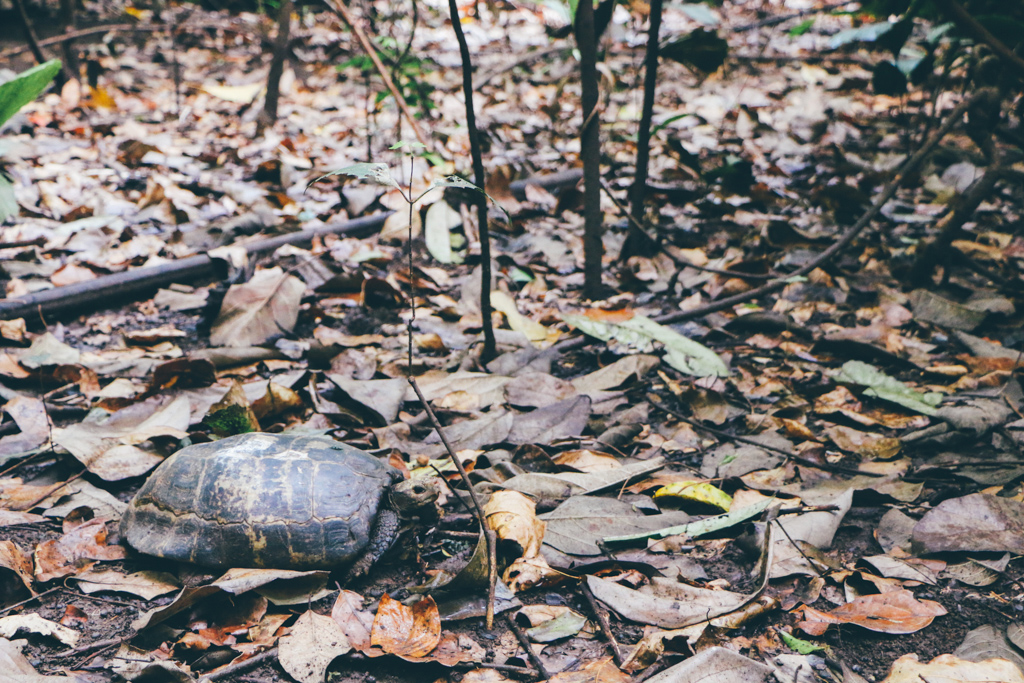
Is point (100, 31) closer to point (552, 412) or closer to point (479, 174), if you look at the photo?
point (479, 174)

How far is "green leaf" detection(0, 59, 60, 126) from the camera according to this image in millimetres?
2473

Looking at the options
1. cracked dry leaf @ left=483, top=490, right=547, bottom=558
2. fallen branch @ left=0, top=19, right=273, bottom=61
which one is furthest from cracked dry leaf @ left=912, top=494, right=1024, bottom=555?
fallen branch @ left=0, top=19, right=273, bottom=61

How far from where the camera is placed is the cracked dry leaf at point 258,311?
3.05m

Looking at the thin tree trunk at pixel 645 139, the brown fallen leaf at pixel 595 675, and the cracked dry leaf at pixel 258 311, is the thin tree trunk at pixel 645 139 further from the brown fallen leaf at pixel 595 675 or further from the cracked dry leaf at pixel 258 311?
the brown fallen leaf at pixel 595 675

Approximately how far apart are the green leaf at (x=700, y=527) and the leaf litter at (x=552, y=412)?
2 cm

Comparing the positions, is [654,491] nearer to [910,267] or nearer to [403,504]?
[403,504]

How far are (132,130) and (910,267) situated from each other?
5.67 meters

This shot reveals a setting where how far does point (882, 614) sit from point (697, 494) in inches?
21.9

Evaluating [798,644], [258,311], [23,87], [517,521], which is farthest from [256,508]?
[23,87]

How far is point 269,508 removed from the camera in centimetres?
185

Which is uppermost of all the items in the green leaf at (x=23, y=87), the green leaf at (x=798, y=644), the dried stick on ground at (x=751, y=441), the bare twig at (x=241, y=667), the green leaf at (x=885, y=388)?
the green leaf at (x=23, y=87)

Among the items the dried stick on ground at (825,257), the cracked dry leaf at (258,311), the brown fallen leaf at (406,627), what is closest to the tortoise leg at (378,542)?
the brown fallen leaf at (406,627)

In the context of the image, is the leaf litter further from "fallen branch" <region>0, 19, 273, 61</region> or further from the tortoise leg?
"fallen branch" <region>0, 19, 273, 61</region>

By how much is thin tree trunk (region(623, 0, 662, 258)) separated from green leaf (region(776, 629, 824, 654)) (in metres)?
2.00
